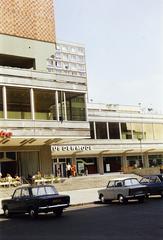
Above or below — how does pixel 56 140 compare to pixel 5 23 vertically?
below

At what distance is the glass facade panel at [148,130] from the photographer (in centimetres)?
6625

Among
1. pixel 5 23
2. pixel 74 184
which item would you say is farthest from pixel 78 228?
pixel 5 23

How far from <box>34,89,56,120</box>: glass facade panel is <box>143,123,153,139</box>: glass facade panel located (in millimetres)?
26927

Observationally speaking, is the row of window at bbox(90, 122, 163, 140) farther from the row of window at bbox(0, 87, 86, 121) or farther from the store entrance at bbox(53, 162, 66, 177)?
the row of window at bbox(0, 87, 86, 121)

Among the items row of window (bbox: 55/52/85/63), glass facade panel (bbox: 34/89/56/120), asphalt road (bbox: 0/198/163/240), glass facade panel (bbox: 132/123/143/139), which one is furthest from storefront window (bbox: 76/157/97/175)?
row of window (bbox: 55/52/85/63)

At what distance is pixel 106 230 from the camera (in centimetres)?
1333

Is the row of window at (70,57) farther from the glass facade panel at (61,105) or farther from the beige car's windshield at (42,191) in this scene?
the beige car's windshield at (42,191)

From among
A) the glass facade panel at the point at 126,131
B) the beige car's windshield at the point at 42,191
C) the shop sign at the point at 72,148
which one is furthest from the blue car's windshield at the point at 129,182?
the glass facade panel at the point at 126,131

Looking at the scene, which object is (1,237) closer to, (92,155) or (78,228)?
(78,228)

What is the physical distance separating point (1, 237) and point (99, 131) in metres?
46.3

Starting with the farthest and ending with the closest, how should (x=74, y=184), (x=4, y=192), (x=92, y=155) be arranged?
(x=92, y=155)
(x=74, y=184)
(x=4, y=192)

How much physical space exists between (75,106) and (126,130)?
21661 mm

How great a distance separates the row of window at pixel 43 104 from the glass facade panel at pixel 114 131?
18102 mm

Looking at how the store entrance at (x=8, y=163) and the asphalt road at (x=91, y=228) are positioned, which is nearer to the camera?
the asphalt road at (x=91, y=228)
